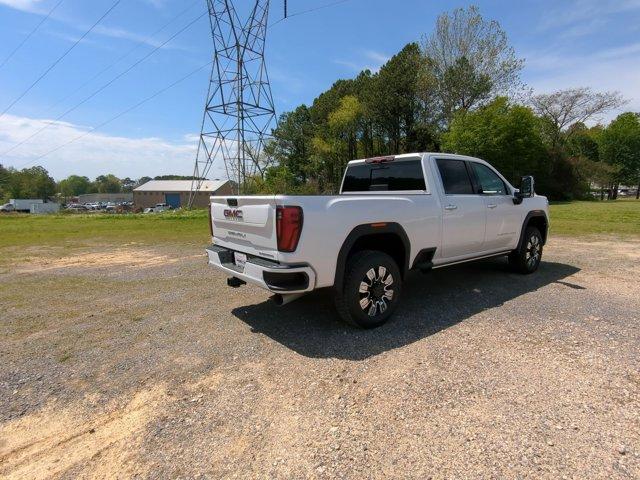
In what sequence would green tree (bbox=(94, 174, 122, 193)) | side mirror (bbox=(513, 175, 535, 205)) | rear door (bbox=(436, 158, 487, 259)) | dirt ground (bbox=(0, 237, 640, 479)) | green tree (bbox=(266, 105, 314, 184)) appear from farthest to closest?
green tree (bbox=(94, 174, 122, 193))
green tree (bbox=(266, 105, 314, 184))
side mirror (bbox=(513, 175, 535, 205))
rear door (bbox=(436, 158, 487, 259))
dirt ground (bbox=(0, 237, 640, 479))

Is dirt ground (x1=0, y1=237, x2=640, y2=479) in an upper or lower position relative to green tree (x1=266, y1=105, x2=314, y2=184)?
lower

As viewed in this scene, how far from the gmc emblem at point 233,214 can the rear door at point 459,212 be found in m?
2.49

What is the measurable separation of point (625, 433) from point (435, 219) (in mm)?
2774

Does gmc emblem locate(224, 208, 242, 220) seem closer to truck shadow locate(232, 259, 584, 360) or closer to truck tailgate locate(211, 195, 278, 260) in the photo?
truck tailgate locate(211, 195, 278, 260)

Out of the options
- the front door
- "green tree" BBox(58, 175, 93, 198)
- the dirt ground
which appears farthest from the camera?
"green tree" BBox(58, 175, 93, 198)

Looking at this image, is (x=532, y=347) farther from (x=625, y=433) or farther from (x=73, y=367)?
(x=73, y=367)

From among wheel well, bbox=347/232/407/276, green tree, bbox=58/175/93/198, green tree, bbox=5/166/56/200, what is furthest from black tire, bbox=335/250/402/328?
green tree, bbox=58/175/93/198

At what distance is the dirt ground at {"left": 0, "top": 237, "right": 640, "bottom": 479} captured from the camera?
2.30 metres

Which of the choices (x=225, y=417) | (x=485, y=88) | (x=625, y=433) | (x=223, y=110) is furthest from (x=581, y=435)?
(x=485, y=88)

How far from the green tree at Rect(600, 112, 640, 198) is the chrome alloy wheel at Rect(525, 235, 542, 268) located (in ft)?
190

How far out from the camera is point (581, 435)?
2.45 metres

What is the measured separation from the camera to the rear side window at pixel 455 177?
5105 millimetres

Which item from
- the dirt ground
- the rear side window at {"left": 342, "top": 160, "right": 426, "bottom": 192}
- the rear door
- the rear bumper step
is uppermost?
the rear side window at {"left": 342, "top": 160, "right": 426, "bottom": 192}

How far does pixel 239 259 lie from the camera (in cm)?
429
